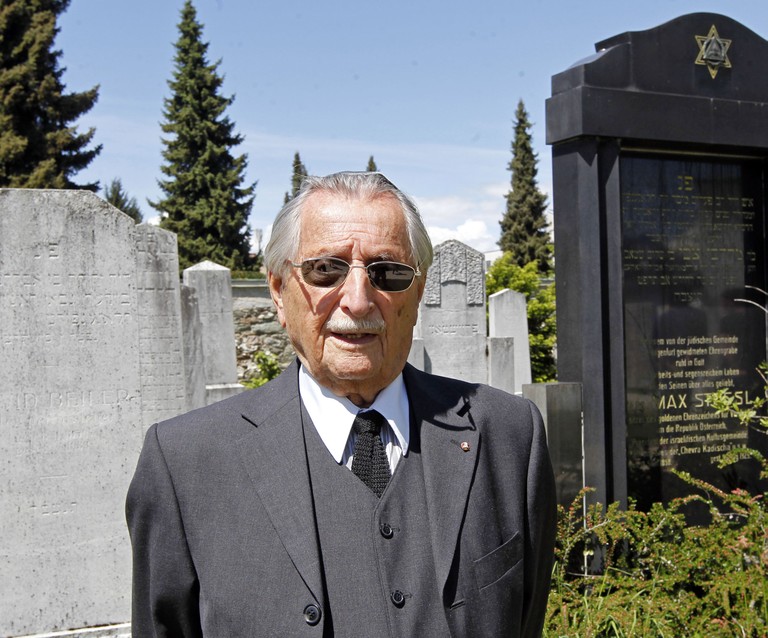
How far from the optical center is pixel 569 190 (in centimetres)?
485

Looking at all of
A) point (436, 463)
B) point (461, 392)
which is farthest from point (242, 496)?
point (461, 392)

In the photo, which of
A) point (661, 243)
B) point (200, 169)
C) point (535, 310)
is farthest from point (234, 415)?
point (200, 169)

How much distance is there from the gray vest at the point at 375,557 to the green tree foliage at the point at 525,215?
32.5m

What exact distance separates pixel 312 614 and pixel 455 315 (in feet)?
26.8

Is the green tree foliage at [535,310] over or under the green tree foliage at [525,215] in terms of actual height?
under

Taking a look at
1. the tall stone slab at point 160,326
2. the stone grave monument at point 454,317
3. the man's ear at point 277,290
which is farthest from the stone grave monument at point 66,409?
the stone grave monument at point 454,317

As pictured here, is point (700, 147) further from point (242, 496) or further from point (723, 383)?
point (242, 496)

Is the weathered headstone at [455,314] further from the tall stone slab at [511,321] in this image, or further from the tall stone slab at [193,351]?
the tall stone slab at [193,351]

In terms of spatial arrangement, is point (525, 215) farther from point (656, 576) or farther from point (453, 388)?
point (453, 388)

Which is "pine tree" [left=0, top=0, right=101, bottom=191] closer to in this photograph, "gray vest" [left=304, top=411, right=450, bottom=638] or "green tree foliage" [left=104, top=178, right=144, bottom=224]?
"green tree foliage" [left=104, top=178, right=144, bottom=224]

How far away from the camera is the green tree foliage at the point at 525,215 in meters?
34.4

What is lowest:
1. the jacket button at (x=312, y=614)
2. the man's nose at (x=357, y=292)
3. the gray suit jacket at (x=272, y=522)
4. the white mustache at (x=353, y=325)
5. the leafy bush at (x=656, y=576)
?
the leafy bush at (x=656, y=576)

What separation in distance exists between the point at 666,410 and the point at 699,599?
1354 millimetres

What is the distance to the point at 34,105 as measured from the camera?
69.6 ft
